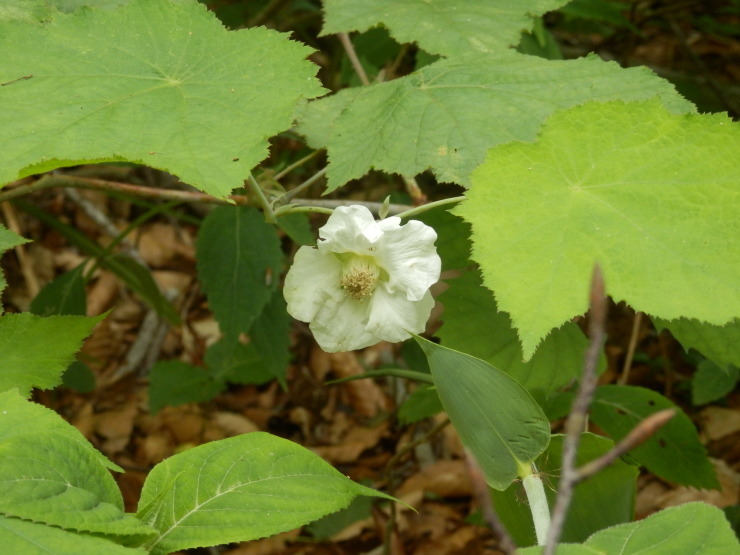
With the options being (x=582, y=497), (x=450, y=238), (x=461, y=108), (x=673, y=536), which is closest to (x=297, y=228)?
(x=450, y=238)

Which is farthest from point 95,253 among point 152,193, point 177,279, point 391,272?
point 391,272

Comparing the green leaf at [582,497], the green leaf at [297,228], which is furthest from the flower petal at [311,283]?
the green leaf at [297,228]

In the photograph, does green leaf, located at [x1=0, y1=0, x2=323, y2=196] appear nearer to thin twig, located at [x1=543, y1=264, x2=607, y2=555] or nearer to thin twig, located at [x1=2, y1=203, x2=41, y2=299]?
thin twig, located at [x1=543, y1=264, x2=607, y2=555]

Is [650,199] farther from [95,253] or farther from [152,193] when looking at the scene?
[95,253]

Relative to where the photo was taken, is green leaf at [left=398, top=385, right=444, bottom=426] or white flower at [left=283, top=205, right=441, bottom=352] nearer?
white flower at [left=283, top=205, right=441, bottom=352]

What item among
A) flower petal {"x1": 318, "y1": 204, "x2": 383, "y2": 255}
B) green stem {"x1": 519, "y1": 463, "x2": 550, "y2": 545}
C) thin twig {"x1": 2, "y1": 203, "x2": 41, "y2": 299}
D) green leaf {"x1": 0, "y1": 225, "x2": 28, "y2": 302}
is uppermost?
green leaf {"x1": 0, "y1": 225, "x2": 28, "y2": 302}

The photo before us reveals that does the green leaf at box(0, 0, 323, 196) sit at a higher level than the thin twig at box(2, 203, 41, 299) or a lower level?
higher

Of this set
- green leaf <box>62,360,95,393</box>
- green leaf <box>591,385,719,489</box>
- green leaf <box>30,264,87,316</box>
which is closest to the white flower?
green leaf <box>591,385,719,489</box>
